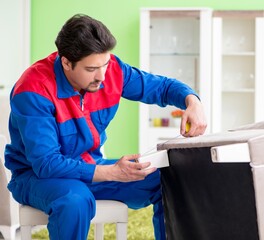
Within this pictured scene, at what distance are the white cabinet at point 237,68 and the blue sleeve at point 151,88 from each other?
366cm

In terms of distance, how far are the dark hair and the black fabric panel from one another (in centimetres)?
43

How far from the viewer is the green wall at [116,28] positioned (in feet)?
21.3

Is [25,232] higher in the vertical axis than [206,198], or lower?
lower

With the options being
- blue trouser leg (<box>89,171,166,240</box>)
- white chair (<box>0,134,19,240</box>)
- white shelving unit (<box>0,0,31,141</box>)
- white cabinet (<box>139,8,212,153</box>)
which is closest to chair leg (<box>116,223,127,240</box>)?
blue trouser leg (<box>89,171,166,240</box>)

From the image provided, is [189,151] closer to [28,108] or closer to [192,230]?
[192,230]

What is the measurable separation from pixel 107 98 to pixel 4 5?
13.5 feet

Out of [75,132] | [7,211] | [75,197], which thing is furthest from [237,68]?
[75,197]

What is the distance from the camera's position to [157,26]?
6383 millimetres

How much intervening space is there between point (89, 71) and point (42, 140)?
0.28m

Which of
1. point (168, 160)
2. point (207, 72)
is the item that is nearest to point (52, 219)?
point (168, 160)

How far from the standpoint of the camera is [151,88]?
2.58 metres

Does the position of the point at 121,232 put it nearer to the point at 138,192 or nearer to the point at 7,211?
the point at 138,192

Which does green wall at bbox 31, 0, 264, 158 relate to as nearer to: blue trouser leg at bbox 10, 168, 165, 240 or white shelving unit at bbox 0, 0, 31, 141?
white shelving unit at bbox 0, 0, 31, 141

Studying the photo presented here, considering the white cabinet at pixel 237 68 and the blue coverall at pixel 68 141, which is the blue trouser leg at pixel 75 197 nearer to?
the blue coverall at pixel 68 141
